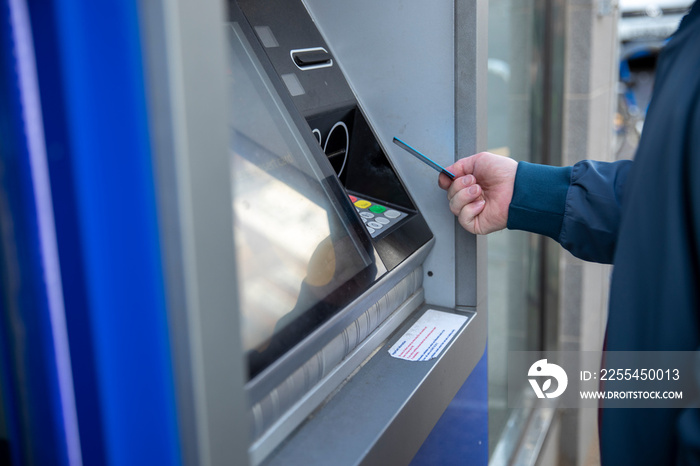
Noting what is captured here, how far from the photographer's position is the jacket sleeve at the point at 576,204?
1224 mm

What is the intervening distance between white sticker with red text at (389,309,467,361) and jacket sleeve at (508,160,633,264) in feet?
0.84

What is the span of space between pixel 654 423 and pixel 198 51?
81cm

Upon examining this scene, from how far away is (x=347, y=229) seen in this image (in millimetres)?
1047

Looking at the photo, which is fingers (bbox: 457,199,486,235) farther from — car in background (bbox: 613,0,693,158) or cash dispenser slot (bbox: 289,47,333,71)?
car in background (bbox: 613,0,693,158)

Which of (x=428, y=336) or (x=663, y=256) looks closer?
(x=663, y=256)

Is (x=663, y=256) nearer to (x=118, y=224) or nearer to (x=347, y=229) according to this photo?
(x=347, y=229)

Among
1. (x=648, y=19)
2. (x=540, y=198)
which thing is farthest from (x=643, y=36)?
(x=540, y=198)

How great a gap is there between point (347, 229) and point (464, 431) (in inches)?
20.1

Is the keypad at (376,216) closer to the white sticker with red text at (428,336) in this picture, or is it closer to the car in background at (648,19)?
the white sticker with red text at (428,336)

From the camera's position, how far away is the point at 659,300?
2.89 ft

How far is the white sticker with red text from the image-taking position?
107 centimetres

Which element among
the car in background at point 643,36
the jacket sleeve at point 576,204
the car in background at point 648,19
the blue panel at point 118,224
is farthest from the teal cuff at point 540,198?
the car in background at point 648,19

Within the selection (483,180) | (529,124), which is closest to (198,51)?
(483,180)

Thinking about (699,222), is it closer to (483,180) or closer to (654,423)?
(654,423)
